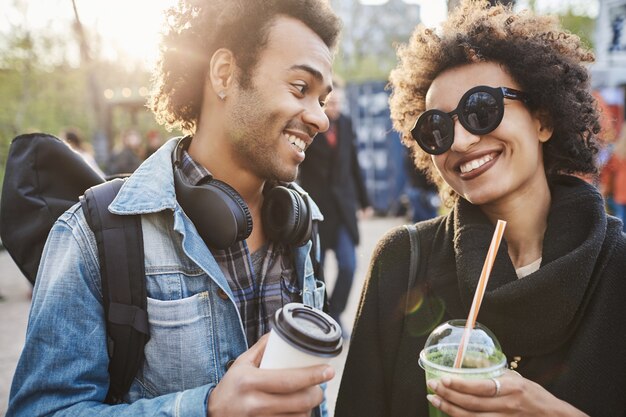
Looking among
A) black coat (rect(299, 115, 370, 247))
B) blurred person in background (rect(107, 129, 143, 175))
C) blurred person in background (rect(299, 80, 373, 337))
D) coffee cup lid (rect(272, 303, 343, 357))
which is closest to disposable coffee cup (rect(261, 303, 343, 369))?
→ coffee cup lid (rect(272, 303, 343, 357))

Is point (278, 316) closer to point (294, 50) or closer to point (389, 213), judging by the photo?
point (294, 50)

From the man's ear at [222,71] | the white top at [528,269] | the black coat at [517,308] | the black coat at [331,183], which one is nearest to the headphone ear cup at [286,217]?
the black coat at [517,308]

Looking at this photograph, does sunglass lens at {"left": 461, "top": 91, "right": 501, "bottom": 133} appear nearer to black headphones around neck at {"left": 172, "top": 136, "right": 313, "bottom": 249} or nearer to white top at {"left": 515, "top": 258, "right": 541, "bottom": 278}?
white top at {"left": 515, "top": 258, "right": 541, "bottom": 278}

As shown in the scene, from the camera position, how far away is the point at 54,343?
5.08 feet

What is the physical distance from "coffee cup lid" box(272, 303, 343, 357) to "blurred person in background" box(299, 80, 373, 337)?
4.07m

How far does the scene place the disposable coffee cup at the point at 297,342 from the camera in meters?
1.33

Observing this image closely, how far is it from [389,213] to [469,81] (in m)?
13.9

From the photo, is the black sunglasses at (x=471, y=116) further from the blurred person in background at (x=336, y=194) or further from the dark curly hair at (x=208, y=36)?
the blurred person in background at (x=336, y=194)

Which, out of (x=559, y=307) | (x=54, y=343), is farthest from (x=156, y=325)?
(x=559, y=307)

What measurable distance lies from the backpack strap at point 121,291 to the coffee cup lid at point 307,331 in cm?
51

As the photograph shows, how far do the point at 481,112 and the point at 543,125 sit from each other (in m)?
0.37

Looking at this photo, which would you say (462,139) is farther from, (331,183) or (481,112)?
(331,183)

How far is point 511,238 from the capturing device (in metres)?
2.08

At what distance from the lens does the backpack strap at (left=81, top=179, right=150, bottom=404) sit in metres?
1.62
